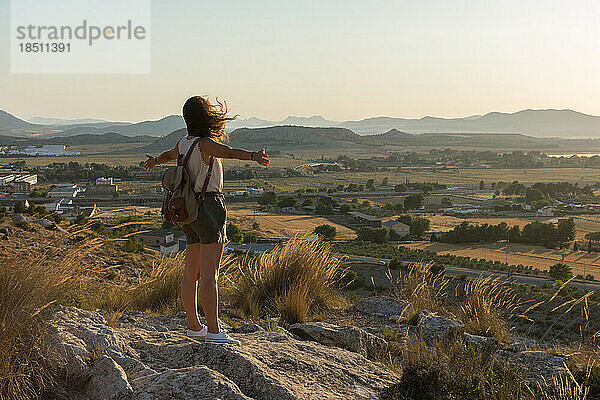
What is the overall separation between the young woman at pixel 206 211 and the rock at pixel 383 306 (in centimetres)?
312

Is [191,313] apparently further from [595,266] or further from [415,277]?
[595,266]

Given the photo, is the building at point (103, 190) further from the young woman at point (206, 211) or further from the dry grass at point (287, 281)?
the young woman at point (206, 211)

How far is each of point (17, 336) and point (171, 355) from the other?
97cm

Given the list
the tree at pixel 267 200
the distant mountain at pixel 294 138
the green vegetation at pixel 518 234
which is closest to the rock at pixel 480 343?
the green vegetation at pixel 518 234

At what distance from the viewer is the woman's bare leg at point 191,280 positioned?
3.86 m

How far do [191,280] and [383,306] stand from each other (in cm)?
360

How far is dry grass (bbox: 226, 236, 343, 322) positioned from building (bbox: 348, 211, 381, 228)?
1446 inches

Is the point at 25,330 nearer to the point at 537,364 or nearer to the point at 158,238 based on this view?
the point at 537,364

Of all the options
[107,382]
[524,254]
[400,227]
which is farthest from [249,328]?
[400,227]

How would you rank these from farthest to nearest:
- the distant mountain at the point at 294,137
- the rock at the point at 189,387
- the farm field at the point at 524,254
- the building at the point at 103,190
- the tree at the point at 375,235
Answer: the distant mountain at the point at 294,137, the building at the point at 103,190, the tree at the point at 375,235, the farm field at the point at 524,254, the rock at the point at 189,387

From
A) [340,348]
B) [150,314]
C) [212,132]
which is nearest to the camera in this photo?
[212,132]

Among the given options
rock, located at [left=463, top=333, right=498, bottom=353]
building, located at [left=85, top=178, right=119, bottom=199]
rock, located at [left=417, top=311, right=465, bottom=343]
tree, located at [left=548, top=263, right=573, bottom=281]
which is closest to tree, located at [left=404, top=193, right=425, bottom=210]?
building, located at [left=85, top=178, right=119, bottom=199]

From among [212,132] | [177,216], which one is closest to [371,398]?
[177,216]

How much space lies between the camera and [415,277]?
22.8 ft
